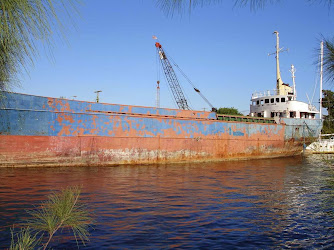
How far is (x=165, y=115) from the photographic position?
20.0 meters

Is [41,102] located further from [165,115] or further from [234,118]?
[234,118]

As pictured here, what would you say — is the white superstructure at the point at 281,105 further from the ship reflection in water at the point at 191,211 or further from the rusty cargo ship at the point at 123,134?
the ship reflection in water at the point at 191,211

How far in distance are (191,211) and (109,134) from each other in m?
11.1

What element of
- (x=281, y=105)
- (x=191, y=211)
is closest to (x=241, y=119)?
(x=281, y=105)

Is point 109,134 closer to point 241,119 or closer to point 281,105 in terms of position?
point 241,119

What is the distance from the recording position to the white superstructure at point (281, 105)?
2825cm

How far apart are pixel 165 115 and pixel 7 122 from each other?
10006mm

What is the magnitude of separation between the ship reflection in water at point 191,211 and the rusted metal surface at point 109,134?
362 centimetres

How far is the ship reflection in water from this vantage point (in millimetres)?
4883

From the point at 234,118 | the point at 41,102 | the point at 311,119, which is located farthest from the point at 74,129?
the point at 311,119

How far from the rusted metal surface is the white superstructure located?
21.2 feet

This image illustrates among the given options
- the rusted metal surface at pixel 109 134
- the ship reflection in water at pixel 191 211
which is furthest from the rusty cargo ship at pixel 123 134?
the ship reflection in water at pixel 191 211

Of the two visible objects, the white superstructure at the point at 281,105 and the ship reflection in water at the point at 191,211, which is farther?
the white superstructure at the point at 281,105

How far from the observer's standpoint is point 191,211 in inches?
266
